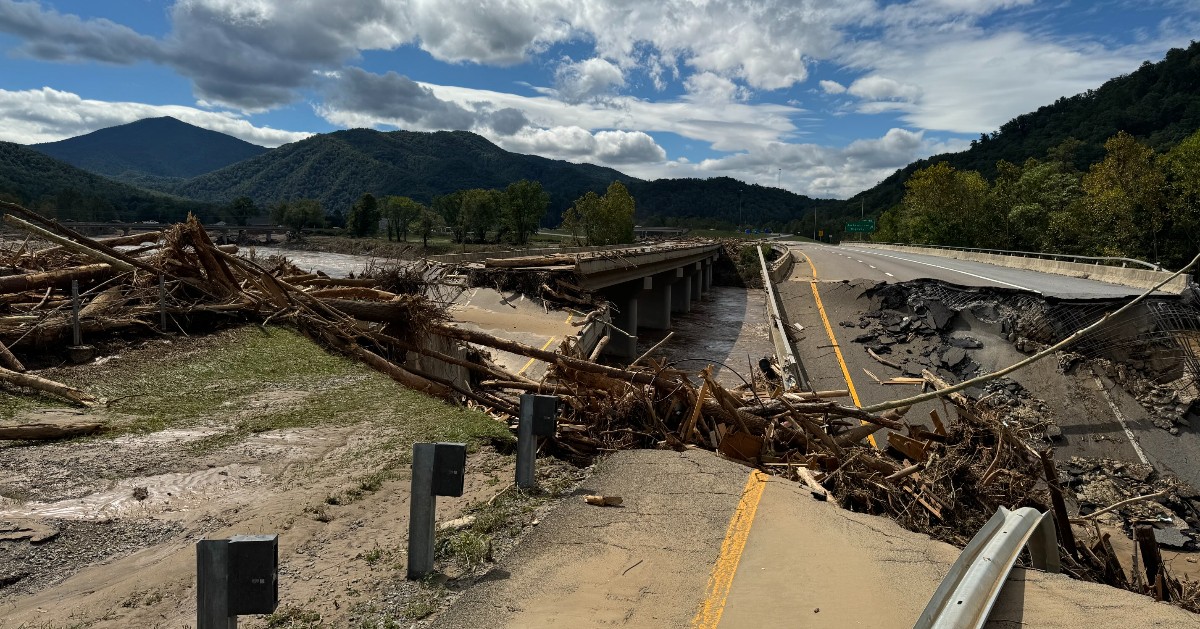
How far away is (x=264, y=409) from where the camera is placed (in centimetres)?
812

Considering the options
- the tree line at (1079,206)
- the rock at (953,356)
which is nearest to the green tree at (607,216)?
the tree line at (1079,206)

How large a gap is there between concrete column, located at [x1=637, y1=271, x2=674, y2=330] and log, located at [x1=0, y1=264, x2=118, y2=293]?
38.7 metres

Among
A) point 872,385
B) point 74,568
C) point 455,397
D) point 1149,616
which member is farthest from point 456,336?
point 872,385

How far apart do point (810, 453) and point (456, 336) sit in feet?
22.1

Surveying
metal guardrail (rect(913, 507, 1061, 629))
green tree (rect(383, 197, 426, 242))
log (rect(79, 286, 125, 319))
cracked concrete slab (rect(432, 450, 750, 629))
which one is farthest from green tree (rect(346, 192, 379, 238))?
metal guardrail (rect(913, 507, 1061, 629))

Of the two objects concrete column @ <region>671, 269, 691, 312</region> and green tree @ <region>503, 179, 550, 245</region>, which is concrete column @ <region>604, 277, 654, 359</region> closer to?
concrete column @ <region>671, 269, 691, 312</region>

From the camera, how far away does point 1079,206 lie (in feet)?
154

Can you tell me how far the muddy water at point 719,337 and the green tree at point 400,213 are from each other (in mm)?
82453

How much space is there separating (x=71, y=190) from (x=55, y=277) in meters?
126

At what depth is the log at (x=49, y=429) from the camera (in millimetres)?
6195

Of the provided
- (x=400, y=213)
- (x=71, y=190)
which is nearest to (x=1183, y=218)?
(x=400, y=213)

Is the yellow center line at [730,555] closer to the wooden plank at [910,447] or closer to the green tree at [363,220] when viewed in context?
the wooden plank at [910,447]

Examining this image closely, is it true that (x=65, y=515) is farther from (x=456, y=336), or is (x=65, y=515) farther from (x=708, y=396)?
(x=456, y=336)

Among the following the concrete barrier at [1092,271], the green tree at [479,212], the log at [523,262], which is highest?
the green tree at [479,212]
